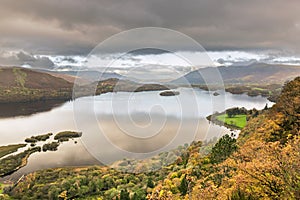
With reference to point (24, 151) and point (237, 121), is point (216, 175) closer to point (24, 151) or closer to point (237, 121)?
point (24, 151)

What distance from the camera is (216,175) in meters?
11.8

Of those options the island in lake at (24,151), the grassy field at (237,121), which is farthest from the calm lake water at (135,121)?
the grassy field at (237,121)

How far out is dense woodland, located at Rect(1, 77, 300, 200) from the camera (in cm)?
660

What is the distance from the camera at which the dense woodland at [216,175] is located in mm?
6598

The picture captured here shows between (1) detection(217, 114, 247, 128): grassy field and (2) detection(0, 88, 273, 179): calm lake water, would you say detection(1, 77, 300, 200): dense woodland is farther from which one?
(1) detection(217, 114, 247, 128): grassy field

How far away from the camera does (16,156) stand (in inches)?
1234

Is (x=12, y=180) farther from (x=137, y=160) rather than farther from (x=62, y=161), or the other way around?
(x=137, y=160)

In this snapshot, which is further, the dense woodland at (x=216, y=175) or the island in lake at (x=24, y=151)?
the island in lake at (x=24, y=151)

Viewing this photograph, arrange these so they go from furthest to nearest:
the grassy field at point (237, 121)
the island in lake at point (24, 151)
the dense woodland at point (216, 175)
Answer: the grassy field at point (237, 121)
the island in lake at point (24, 151)
the dense woodland at point (216, 175)

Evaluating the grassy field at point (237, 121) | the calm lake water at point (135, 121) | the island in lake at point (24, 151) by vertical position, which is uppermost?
the calm lake water at point (135, 121)

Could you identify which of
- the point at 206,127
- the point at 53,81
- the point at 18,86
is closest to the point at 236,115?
the point at 206,127

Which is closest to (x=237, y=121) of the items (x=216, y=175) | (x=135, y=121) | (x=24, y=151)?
(x=24, y=151)

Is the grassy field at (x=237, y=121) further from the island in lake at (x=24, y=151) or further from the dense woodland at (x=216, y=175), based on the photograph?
the island in lake at (x=24, y=151)

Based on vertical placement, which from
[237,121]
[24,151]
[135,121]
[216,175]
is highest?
[135,121]
